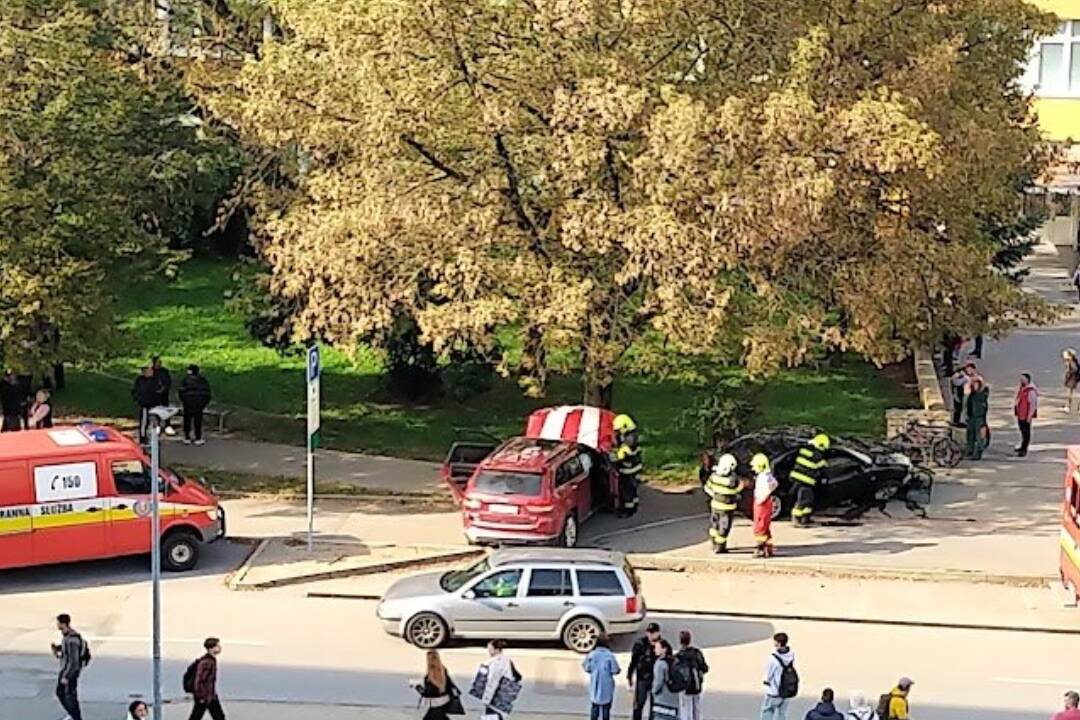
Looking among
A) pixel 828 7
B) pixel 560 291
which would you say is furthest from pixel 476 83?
pixel 828 7

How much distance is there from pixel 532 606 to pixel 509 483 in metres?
3.38

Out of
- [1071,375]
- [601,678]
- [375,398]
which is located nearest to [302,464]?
[375,398]

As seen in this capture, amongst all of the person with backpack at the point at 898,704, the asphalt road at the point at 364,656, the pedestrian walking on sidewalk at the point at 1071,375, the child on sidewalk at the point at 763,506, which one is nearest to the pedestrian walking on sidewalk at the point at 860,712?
the person with backpack at the point at 898,704

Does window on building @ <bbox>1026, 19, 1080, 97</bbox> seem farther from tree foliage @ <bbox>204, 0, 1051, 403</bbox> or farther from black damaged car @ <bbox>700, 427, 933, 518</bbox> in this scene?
black damaged car @ <bbox>700, 427, 933, 518</bbox>

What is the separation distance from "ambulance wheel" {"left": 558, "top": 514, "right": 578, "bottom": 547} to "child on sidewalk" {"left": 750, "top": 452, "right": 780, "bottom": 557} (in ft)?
8.28

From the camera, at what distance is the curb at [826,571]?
24.2 metres

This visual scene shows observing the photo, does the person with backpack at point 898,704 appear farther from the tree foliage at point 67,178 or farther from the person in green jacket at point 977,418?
the tree foliage at point 67,178

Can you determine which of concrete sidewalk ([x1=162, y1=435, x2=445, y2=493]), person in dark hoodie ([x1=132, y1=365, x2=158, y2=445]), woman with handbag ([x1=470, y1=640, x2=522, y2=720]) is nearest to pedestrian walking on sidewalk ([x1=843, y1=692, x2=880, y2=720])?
woman with handbag ([x1=470, y1=640, x2=522, y2=720])

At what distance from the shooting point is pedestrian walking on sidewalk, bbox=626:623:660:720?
1870cm

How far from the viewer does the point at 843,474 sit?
26641 millimetres

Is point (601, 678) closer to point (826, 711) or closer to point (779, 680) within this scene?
point (779, 680)

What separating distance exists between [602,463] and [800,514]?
301cm

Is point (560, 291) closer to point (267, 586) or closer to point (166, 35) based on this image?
point (267, 586)

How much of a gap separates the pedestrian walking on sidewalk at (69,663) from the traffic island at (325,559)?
201 inches
